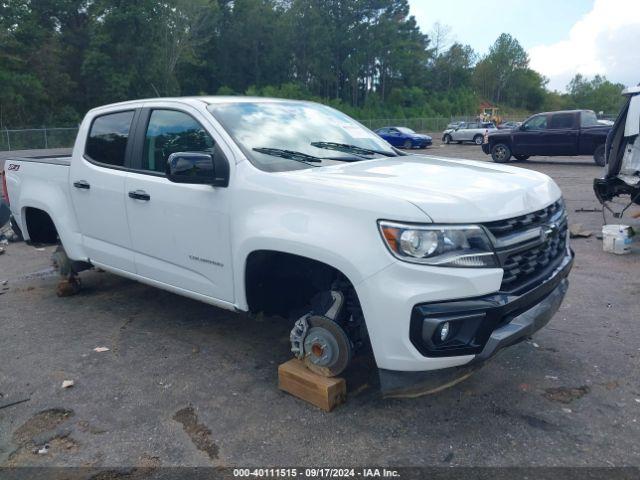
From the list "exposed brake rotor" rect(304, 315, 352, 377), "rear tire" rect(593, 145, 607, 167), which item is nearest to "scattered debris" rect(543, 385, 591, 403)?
"exposed brake rotor" rect(304, 315, 352, 377)

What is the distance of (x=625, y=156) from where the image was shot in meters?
7.63

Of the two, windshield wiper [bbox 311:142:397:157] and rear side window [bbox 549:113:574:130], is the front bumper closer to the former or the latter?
windshield wiper [bbox 311:142:397:157]

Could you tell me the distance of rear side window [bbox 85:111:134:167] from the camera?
4531 mm

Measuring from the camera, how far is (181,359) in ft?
13.5

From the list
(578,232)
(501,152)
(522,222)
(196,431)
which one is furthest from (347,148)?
(501,152)

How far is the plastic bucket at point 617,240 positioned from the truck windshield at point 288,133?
3897mm

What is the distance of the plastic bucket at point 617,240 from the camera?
6.81m

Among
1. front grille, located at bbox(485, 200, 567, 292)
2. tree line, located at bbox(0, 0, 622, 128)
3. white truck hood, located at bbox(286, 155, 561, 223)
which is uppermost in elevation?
tree line, located at bbox(0, 0, 622, 128)

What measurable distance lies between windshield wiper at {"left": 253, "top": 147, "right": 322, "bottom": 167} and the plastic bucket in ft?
15.9

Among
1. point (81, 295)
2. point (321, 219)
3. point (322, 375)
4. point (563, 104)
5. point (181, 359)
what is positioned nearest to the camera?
point (321, 219)

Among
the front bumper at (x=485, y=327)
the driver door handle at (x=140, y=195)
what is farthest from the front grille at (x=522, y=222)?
the driver door handle at (x=140, y=195)

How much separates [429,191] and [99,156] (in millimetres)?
3077

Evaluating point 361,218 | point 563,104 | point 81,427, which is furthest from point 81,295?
point 563,104

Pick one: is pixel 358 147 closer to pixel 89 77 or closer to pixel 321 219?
pixel 321 219
